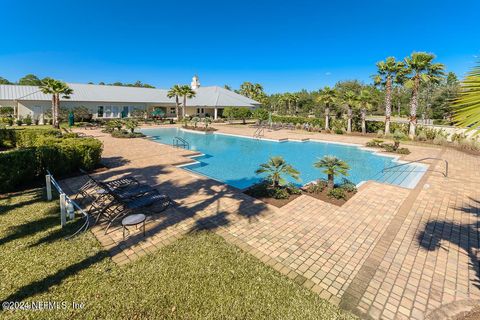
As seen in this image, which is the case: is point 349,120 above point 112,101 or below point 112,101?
below

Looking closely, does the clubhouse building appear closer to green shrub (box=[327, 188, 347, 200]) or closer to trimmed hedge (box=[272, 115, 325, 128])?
trimmed hedge (box=[272, 115, 325, 128])

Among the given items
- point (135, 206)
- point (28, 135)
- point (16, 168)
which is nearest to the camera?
point (135, 206)

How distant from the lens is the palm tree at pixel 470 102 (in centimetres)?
226

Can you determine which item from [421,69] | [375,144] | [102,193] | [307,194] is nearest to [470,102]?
[307,194]

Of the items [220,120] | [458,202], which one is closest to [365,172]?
[458,202]

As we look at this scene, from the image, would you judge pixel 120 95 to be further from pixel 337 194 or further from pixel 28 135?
pixel 337 194

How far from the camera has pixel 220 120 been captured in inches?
1785

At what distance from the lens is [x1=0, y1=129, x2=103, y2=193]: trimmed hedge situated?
8.60 metres

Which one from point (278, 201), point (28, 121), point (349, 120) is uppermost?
point (349, 120)

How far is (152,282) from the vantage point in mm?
4523

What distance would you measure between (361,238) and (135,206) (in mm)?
6059

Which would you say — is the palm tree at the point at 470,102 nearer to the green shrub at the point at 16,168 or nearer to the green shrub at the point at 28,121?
the green shrub at the point at 16,168

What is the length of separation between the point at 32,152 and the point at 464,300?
13010 millimetres

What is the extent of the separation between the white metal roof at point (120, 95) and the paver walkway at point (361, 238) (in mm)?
34056
